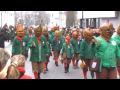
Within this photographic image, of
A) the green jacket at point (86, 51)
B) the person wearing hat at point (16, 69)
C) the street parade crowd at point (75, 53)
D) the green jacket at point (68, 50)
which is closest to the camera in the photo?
the person wearing hat at point (16, 69)

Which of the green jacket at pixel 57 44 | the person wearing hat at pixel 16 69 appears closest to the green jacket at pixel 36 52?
the green jacket at pixel 57 44

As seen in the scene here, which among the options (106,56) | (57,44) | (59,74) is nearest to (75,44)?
(57,44)

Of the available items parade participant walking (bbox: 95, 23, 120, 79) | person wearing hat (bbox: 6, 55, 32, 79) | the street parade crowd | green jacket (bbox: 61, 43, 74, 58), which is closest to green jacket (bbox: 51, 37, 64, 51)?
the street parade crowd

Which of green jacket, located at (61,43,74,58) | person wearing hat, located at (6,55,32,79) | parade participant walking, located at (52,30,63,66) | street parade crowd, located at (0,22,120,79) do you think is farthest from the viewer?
parade participant walking, located at (52,30,63,66)

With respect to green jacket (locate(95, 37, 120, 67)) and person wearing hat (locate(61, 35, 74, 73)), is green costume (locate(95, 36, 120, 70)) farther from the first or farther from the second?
person wearing hat (locate(61, 35, 74, 73))

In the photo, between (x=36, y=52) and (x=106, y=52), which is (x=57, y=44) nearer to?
(x=36, y=52)

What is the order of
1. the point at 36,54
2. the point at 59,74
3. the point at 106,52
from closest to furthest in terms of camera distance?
the point at 106,52 → the point at 36,54 → the point at 59,74

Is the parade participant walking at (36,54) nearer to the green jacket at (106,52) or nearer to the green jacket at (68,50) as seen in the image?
the green jacket at (106,52)

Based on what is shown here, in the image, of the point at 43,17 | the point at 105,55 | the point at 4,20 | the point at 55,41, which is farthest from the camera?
the point at 43,17
